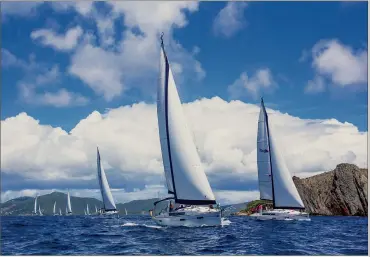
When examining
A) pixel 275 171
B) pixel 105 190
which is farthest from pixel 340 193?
pixel 105 190

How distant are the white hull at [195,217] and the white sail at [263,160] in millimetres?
30873

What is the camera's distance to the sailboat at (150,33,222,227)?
154 feet

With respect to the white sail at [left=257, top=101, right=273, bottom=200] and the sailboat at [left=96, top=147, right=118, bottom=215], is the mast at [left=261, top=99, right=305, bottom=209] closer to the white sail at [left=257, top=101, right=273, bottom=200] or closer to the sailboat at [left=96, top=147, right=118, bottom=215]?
the white sail at [left=257, top=101, right=273, bottom=200]

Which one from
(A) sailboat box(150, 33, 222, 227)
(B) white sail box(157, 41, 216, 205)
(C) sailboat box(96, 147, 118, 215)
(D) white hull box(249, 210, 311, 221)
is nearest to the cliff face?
(D) white hull box(249, 210, 311, 221)

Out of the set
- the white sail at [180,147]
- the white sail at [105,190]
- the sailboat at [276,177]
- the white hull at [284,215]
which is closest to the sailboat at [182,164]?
the white sail at [180,147]

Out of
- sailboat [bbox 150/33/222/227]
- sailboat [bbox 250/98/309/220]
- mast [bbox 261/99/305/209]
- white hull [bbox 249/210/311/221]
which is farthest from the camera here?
mast [bbox 261/99/305/209]

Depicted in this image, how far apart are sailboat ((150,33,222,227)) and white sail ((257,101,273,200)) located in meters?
30.6

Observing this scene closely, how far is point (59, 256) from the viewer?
26047 mm

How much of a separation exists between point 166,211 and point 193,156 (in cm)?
751

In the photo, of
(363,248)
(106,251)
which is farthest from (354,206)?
(106,251)

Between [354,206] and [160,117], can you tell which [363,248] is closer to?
[160,117]

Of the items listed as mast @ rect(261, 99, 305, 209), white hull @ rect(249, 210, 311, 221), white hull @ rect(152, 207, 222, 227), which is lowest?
white hull @ rect(249, 210, 311, 221)

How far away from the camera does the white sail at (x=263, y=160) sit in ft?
248

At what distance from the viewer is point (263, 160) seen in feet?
252
